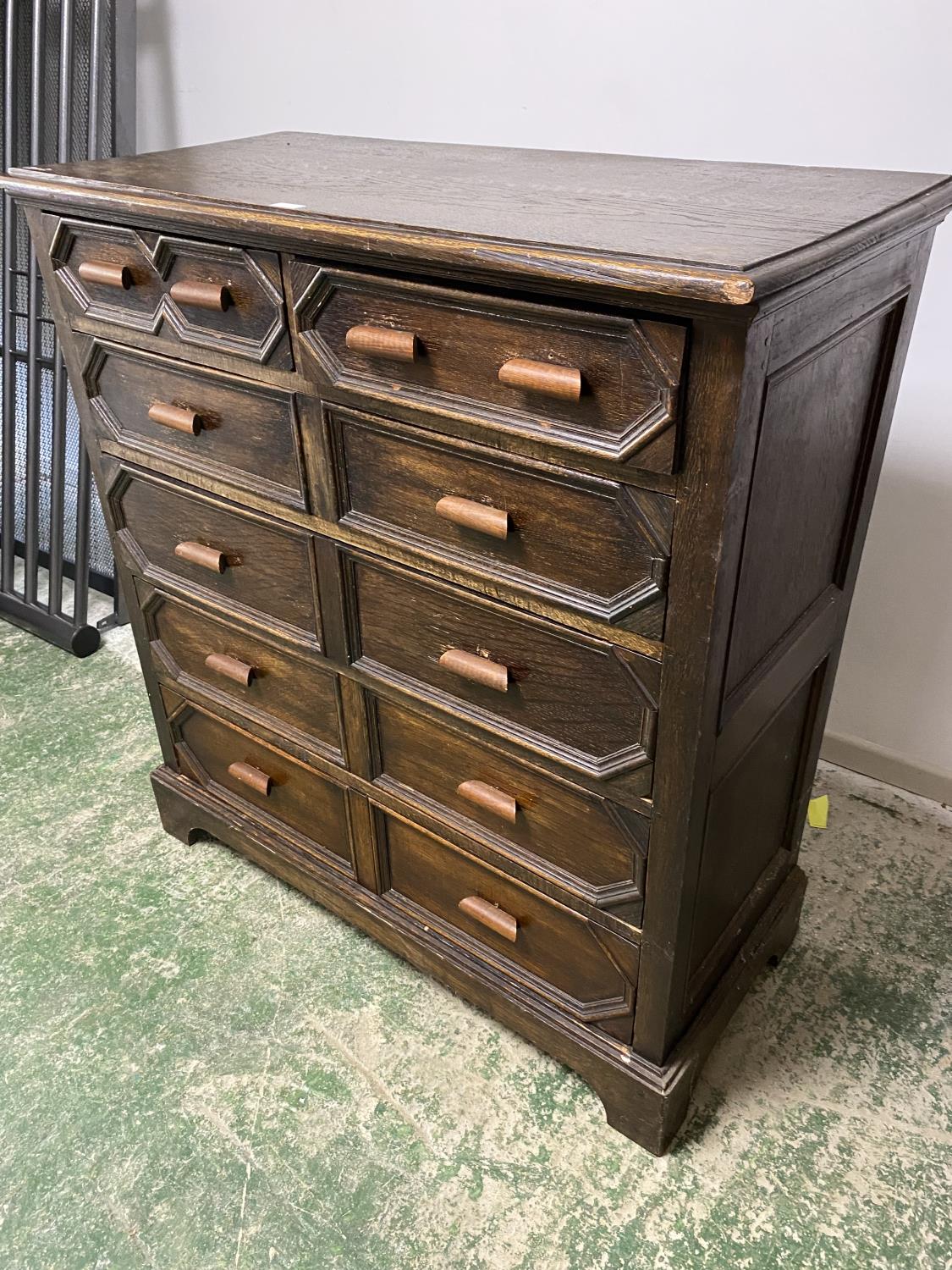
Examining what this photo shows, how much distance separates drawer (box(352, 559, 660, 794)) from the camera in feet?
3.59

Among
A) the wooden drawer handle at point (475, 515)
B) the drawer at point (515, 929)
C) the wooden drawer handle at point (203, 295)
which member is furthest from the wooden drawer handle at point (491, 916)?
the wooden drawer handle at point (203, 295)

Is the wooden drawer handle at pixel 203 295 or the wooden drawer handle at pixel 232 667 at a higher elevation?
the wooden drawer handle at pixel 203 295

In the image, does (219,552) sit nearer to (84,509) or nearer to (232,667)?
(232,667)

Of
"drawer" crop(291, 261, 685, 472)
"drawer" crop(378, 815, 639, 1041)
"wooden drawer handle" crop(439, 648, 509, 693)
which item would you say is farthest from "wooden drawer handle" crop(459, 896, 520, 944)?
A: "drawer" crop(291, 261, 685, 472)

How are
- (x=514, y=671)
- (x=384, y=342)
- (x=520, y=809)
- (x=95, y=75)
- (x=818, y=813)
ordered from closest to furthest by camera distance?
(x=384, y=342), (x=514, y=671), (x=520, y=809), (x=818, y=813), (x=95, y=75)

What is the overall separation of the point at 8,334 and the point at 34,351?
113mm

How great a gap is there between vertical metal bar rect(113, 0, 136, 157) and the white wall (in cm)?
9

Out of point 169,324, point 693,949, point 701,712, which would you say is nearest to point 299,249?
point 169,324

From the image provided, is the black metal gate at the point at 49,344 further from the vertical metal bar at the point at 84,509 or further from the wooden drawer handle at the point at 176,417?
the wooden drawer handle at the point at 176,417

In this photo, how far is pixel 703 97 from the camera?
159cm

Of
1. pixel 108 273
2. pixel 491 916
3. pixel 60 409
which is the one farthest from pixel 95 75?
pixel 491 916

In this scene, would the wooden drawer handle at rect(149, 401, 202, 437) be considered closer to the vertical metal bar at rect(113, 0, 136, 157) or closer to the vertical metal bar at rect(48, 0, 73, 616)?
the vertical metal bar at rect(48, 0, 73, 616)

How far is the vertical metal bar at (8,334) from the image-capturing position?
2.15 m

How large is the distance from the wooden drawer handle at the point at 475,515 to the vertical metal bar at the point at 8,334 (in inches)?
70.1
